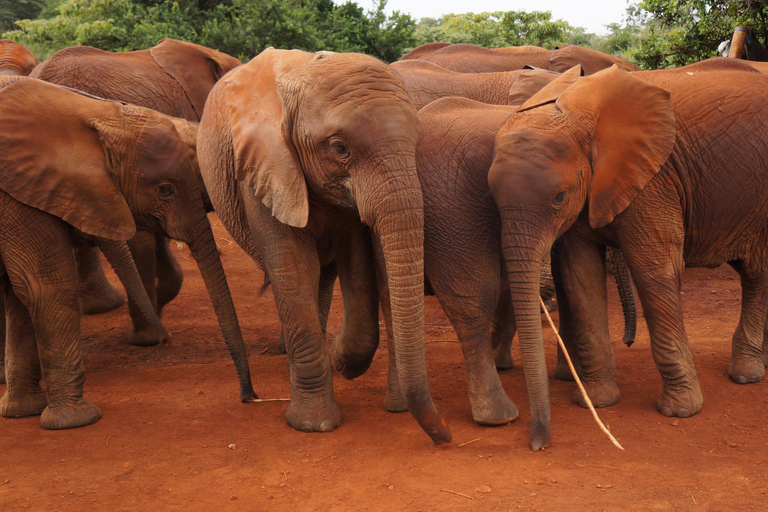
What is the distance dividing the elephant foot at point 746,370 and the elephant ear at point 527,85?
7.44ft

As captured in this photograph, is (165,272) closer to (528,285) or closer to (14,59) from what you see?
(14,59)

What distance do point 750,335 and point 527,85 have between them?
2.26 metres

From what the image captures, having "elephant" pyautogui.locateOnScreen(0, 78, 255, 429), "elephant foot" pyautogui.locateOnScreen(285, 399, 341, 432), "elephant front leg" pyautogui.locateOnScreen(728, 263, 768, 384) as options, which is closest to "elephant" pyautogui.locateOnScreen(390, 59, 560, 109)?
"elephant" pyautogui.locateOnScreen(0, 78, 255, 429)

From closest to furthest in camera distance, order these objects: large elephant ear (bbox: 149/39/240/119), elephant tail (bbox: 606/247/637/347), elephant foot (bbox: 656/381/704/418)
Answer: elephant foot (bbox: 656/381/704/418) → elephant tail (bbox: 606/247/637/347) → large elephant ear (bbox: 149/39/240/119)

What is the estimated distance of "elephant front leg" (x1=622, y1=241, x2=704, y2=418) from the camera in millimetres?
5109

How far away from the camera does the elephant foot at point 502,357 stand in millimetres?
6188

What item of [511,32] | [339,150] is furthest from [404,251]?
[511,32]

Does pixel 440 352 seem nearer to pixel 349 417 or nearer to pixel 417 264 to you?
pixel 349 417

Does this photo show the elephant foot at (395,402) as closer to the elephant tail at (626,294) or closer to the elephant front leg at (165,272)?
the elephant tail at (626,294)

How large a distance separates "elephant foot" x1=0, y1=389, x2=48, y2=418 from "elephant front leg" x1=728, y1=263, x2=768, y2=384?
455cm

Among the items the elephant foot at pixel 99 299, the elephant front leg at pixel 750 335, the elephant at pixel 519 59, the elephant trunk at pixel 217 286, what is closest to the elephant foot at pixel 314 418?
the elephant trunk at pixel 217 286

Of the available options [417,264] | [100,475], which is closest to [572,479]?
[417,264]

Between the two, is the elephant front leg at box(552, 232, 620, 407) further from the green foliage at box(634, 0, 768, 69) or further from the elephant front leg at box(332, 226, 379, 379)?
the green foliage at box(634, 0, 768, 69)

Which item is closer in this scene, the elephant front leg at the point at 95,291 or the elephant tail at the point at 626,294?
the elephant tail at the point at 626,294
